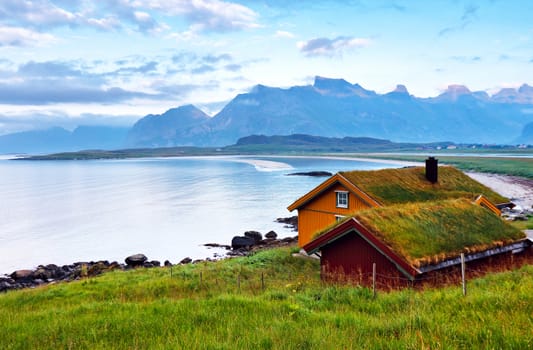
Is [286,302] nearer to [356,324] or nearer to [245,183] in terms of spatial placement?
[356,324]

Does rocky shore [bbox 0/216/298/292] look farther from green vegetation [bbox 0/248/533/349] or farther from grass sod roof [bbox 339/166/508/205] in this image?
green vegetation [bbox 0/248/533/349]

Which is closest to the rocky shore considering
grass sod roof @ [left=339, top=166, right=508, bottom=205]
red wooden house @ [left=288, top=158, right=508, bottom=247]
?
red wooden house @ [left=288, top=158, right=508, bottom=247]

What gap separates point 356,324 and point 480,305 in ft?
9.96

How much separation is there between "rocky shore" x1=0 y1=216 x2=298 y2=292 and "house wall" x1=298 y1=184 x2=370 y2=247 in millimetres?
8081

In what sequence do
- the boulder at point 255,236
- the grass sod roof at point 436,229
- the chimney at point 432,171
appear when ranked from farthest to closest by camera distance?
the boulder at point 255,236 < the chimney at point 432,171 < the grass sod roof at point 436,229

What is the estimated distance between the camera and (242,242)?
4147cm

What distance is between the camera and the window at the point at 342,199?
1045 inches

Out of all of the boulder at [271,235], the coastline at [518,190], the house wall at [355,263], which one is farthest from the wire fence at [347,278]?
the coastline at [518,190]

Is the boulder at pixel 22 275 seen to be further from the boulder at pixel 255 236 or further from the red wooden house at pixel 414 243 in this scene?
the red wooden house at pixel 414 243

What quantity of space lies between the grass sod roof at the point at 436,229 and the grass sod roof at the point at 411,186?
16.1ft

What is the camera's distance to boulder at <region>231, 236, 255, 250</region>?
135 ft

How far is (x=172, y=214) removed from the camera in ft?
203

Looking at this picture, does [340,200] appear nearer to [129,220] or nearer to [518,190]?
[129,220]

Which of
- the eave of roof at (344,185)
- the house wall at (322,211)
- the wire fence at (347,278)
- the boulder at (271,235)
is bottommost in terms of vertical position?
the boulder at (271,235)
